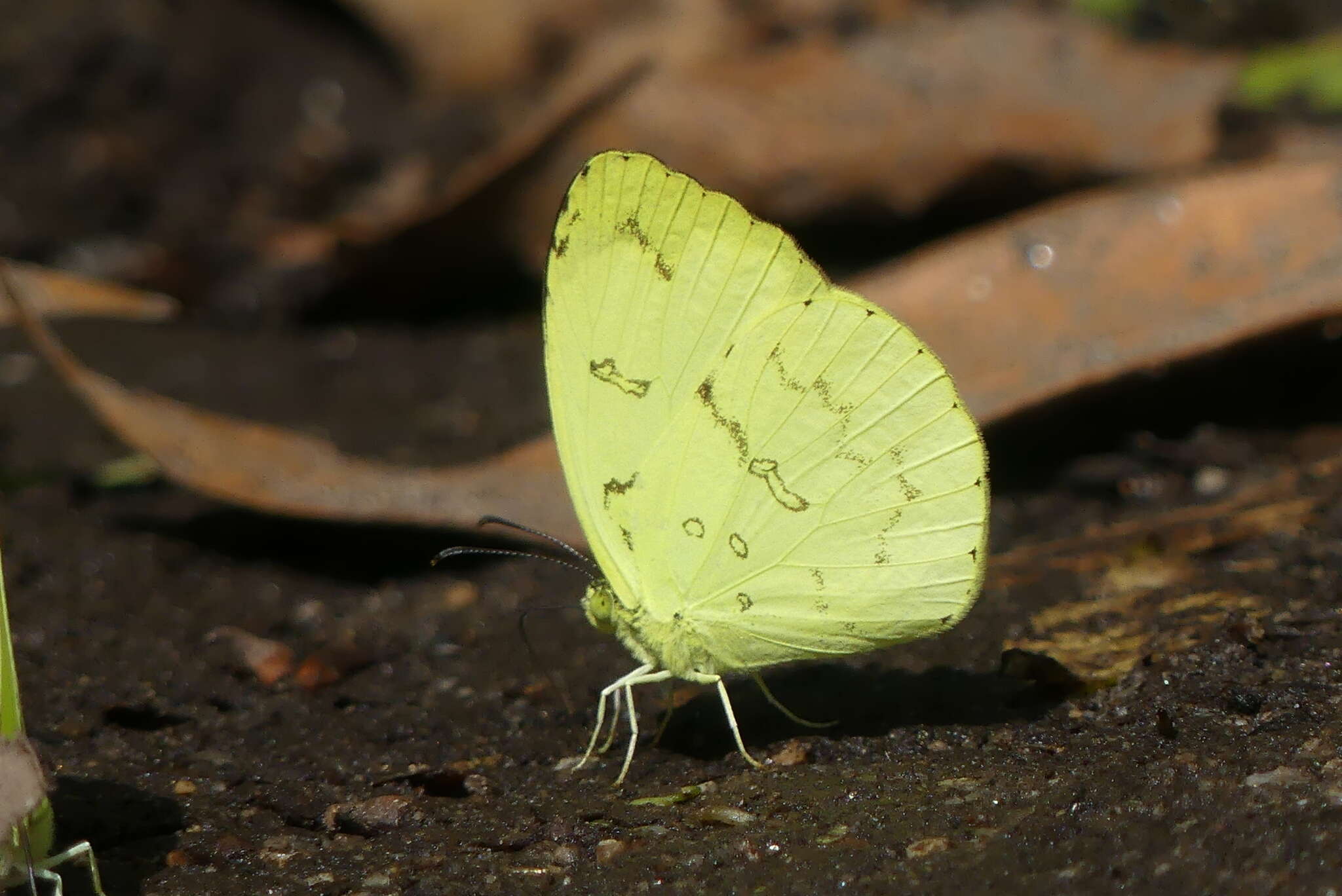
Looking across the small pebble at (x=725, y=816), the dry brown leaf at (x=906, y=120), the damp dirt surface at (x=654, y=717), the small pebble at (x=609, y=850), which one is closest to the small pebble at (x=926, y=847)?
the damp dirt surface at (x=654, y=717)

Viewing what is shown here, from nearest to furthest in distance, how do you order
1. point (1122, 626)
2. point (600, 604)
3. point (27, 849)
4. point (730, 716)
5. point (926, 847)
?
point (27, 849) < point (926, 847) < point (730, 716) < point (600, 604) < point (1122, 626)

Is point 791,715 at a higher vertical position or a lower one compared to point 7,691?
lower

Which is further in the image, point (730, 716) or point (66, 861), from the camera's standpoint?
point (730, 716)

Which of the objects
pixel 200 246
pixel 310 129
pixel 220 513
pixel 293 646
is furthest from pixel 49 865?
pixel 310 129

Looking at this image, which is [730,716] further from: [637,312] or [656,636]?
[637,312]

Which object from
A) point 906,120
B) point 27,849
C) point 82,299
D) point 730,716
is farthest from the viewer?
point 82,299

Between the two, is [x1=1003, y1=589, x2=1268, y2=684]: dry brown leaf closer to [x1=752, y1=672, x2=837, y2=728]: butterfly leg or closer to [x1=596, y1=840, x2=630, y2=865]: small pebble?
[x1=752, y1=672, x2=837, y2=728]: butterfly leg

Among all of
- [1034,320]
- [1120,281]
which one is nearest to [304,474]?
[1034,320]
